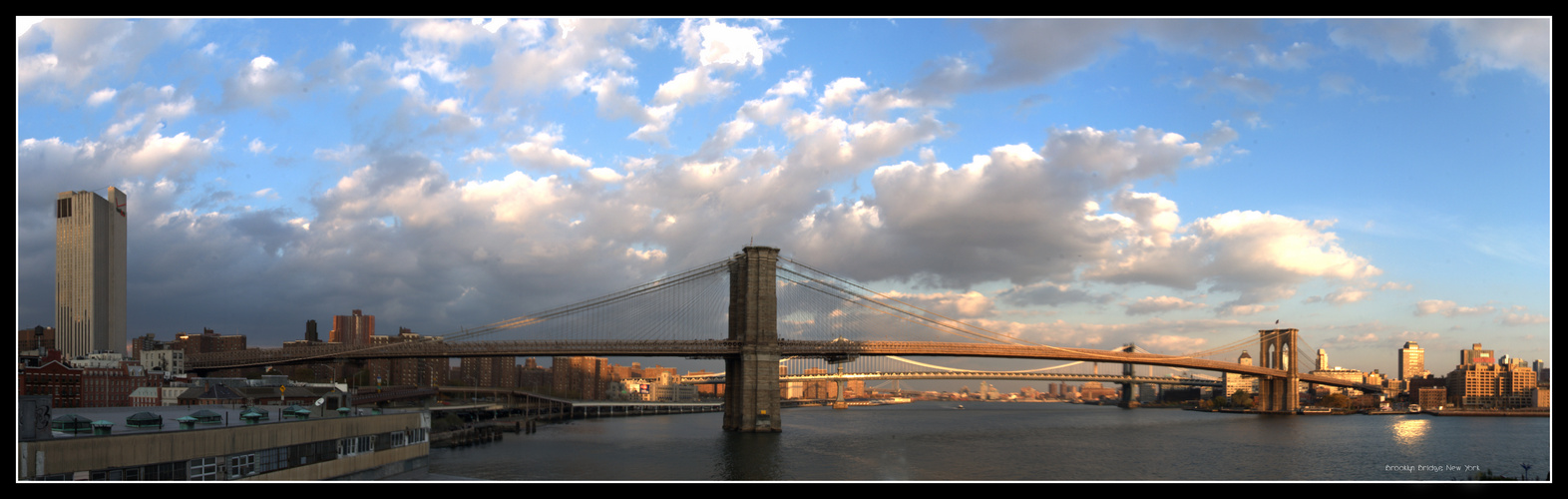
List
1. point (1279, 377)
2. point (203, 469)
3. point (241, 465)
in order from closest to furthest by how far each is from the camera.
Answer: point (203, 469) < point (241, 465) < point (1279, 377)

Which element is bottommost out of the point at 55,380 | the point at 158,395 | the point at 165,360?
the point at 165,360

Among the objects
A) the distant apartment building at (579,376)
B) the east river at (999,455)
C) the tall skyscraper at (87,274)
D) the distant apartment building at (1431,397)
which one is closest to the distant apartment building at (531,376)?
the distant apartment building at (579,376)

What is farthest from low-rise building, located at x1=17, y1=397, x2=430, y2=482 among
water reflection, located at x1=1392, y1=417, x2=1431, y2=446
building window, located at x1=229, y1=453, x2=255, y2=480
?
water reflection, located at x1=1392, y1=417, x2=1431, y2=446

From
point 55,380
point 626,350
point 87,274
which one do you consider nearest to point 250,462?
point 626,350

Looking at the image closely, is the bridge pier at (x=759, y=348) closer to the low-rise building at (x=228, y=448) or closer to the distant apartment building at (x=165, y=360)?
the low-rise building at (x=228, y=448)

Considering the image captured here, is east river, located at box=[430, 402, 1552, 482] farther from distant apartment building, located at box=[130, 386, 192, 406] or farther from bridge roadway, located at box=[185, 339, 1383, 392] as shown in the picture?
distant apartment building, located at box=[130, 386, 192, 406]

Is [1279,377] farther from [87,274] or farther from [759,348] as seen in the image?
[87,274]

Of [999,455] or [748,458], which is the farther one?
[999,455]

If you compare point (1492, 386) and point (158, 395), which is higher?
point (158, 395)
